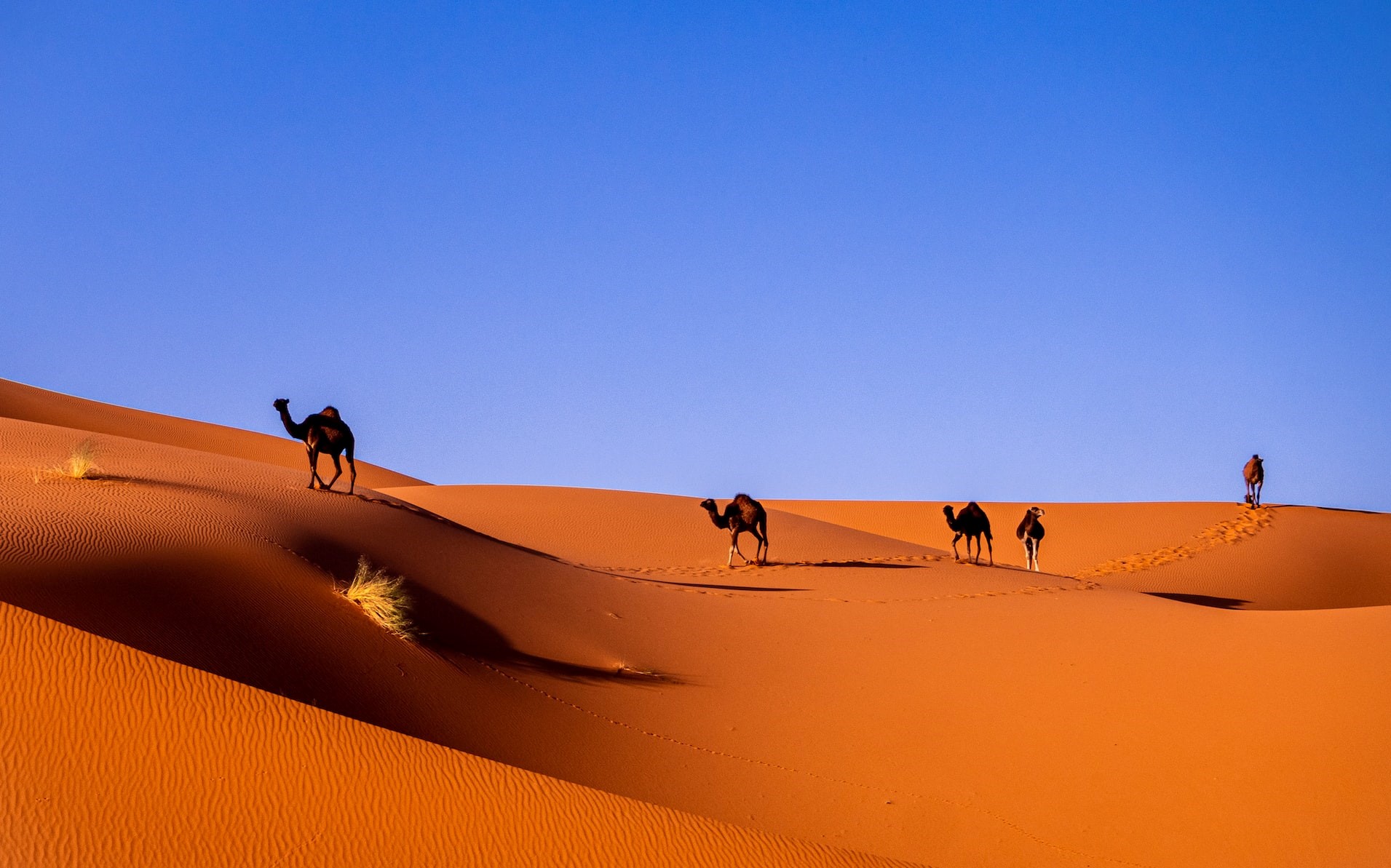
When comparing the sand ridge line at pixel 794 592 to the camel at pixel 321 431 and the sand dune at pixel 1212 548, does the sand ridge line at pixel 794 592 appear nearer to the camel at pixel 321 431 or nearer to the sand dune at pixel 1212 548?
the camel at pixel 321 431

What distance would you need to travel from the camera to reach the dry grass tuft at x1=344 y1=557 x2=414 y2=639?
36.4 feet

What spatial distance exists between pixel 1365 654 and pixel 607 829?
9.50m

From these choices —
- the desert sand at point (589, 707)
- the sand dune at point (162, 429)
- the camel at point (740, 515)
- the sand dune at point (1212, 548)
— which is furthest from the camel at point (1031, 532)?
the sand dune at point (162, 429)

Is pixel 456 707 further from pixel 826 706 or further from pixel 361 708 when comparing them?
pixel 826 706

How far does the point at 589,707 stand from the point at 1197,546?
1070 inches

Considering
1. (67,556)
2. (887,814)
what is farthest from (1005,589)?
(67,556)

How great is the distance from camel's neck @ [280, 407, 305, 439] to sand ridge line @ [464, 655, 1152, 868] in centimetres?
665

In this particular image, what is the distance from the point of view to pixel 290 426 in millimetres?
17016

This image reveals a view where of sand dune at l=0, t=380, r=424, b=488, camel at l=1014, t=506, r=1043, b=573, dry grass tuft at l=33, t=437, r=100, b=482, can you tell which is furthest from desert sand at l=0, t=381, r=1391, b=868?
sand dune at l=0, t=380, r=424, b=488

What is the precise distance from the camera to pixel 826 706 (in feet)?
39.6

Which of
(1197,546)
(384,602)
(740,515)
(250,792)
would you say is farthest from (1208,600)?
(250,792)

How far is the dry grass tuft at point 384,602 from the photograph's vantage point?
36.4 ft

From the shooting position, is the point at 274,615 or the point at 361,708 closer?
the point at 361,708

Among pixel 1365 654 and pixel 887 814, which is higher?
pixel 1365 654
